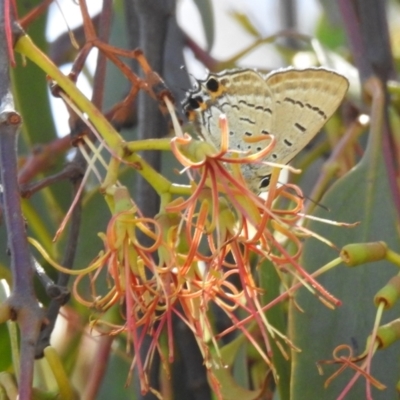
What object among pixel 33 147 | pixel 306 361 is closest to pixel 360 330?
pixel 306 361

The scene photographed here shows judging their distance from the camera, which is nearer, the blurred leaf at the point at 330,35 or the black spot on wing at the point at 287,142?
the black spot on wing at the point at 287,142

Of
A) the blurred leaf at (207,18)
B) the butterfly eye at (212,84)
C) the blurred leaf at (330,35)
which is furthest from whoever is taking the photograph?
the blurred leaf at (330,35)

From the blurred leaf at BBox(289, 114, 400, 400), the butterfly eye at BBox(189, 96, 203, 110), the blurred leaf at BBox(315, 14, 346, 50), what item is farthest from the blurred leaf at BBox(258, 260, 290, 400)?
the blurred leaf at BBox(315, 14, 346, 50)

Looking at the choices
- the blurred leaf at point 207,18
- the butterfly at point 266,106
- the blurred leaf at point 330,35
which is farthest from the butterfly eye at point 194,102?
the blurred leaf at point 330,35

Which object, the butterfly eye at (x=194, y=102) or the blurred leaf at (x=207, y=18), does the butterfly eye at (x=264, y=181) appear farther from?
the blurred leaf at (x=207, y=18)

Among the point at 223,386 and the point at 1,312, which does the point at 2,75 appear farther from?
the point at 223,386

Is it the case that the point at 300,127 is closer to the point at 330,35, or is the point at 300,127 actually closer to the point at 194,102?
the point at 194,102
